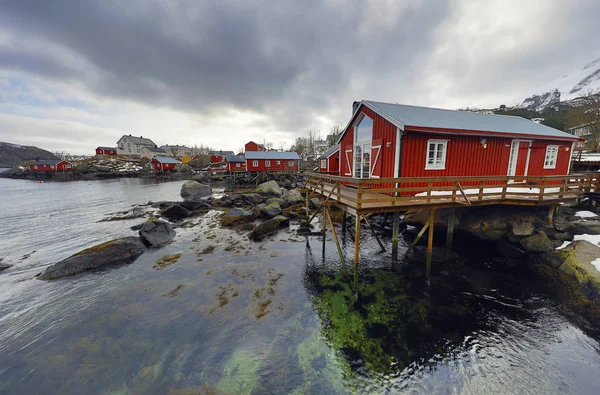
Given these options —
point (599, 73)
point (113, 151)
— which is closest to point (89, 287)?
point (113, 151)

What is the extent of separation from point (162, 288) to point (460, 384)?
9.60 metres

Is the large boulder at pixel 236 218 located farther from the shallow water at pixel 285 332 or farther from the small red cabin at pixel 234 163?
the small red cabin at pixel 234 163

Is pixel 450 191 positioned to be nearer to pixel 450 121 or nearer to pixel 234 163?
pixel 450 121

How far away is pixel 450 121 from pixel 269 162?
35.6m

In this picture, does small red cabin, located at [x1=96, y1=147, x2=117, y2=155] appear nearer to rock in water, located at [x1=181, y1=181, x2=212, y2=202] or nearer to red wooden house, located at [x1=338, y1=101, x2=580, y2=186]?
rock in water, located at [x1=181, y1=181, x2=212, y2=202]

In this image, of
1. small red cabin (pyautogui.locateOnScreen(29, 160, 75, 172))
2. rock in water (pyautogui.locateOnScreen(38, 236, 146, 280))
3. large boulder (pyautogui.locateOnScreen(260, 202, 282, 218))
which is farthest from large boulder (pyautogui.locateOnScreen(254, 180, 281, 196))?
small red cabin (pyautogui.locateOnScreen(29, 160, 75, 172))

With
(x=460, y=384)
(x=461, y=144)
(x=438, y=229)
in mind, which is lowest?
(x=460, y=384)

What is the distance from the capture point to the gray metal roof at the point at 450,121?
1084 centimetres

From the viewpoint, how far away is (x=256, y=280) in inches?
370

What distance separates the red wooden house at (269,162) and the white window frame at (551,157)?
120 ft

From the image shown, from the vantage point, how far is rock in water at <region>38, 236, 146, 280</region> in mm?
9898

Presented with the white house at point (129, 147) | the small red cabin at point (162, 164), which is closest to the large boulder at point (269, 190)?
the small red cabin at point (162, 164)

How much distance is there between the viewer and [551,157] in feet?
45.4

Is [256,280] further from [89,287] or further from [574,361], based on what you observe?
[574,361]
